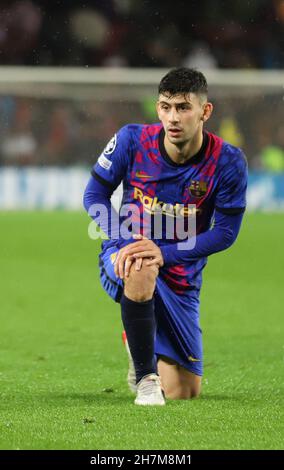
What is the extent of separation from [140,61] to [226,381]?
13125 mm

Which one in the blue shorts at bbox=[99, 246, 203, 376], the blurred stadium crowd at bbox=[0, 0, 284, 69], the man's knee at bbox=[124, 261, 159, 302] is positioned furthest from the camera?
the blurred stadium crowd at bbox=[0, 0, 284, 69]

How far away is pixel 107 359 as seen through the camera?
627cm

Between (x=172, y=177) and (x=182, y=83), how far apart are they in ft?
1.52

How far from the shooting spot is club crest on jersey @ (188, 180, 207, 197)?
16.4ft

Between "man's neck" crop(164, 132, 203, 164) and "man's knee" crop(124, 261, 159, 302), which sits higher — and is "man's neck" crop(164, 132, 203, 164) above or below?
above

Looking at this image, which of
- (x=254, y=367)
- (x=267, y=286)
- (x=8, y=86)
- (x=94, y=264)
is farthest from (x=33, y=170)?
(x=254, y=367)

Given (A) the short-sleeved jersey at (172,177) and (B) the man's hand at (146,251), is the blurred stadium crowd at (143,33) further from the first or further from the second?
(B) the man's hand at (146,251)

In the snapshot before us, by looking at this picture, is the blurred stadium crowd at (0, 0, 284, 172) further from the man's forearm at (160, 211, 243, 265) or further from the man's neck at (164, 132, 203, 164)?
the man's forearm at (160, 211, 243, 265)

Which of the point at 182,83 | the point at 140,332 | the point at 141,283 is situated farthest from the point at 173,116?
the point at 140,332

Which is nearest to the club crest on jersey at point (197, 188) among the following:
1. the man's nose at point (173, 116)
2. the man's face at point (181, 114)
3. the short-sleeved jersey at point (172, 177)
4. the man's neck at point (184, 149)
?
the short-sleeved jersey at point (172, 177)

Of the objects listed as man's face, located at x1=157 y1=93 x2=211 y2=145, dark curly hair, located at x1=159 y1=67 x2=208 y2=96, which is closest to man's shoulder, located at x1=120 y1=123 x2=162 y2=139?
man's face, located at x1=157 y1=93 x2=211 y2=145

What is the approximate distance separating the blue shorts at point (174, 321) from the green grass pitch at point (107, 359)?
0.21 meters

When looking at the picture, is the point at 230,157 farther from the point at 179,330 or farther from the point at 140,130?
the point at 179,330

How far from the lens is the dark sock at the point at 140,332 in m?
4.72
